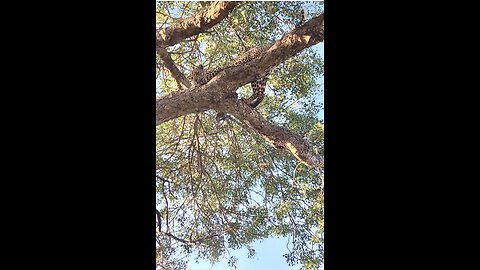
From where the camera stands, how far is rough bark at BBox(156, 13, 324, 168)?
240cm

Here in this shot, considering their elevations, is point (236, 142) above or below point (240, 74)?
below

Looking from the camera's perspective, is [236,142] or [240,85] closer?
[240,85]

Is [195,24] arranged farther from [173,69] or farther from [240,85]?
[240,85]

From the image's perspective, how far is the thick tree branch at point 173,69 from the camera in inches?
105

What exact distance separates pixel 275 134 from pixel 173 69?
69 cm

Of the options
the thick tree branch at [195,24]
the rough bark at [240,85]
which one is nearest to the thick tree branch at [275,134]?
the rough bark at [240,85]

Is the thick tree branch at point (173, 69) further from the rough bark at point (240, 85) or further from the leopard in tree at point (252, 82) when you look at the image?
the rough bark at point (240, 85)

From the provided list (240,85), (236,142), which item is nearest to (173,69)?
(240,85)

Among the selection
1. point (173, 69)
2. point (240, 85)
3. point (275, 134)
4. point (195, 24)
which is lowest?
point (275, 134)

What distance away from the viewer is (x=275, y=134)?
8.63 ft

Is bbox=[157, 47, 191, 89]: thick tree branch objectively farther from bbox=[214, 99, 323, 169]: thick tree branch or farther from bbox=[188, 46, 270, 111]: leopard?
bbox=[214, 99, 323, 169]: thick tree branch

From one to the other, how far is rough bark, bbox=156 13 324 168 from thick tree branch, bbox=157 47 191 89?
0.67 ft
